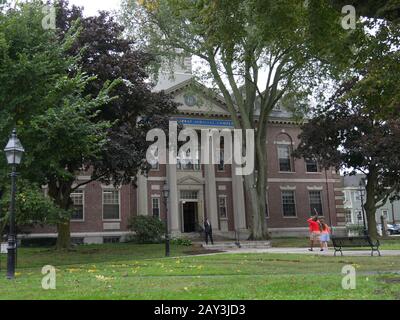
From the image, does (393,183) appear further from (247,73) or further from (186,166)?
(186,166)

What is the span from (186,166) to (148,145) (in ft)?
51.8

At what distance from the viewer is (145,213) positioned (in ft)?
125

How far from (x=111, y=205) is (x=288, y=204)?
15.9 m

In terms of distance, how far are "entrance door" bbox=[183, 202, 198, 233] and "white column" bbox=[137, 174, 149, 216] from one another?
382 cm

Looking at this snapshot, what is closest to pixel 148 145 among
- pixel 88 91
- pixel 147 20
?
pixel 88 91

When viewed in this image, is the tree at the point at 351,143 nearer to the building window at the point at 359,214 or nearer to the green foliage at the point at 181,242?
the green foliage at the point at 181,242

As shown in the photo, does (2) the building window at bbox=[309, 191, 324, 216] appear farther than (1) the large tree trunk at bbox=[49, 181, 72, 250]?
Yes

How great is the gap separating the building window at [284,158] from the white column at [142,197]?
13.1 meters

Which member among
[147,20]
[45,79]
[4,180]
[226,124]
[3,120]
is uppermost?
[147,20]

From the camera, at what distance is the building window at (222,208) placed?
41.8m

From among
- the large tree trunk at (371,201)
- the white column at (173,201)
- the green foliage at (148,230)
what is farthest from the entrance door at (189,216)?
the large tree trunk at (371,201)

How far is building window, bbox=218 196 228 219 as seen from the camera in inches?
1644

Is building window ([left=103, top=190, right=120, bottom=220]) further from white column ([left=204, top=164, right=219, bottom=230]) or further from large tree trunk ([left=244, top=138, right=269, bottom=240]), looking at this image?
large tree trunk ([left=244, top=138, right=269, bottom=240])

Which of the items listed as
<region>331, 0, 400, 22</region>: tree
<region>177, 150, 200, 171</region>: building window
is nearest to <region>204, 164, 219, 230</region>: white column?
<region>177, 150, 200, 171</region>: building window
